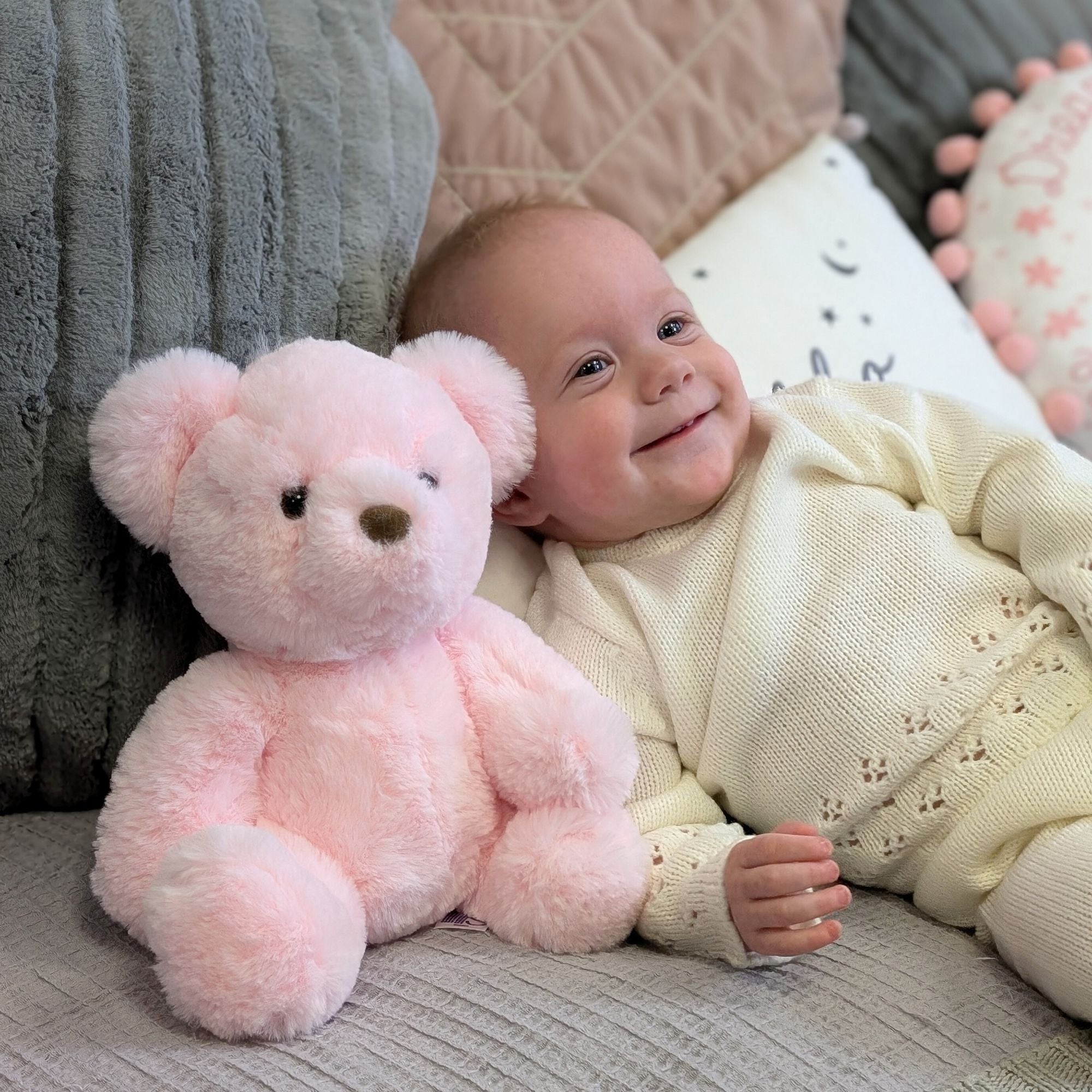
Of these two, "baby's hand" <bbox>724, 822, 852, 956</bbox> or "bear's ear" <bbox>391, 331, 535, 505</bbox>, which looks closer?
"baby's hand" <bbox>724, 822, 852, 956</bbox>

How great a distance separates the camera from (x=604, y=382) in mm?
1060

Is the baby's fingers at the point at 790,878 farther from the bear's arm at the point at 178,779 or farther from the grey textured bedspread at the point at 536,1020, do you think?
the bear's arm at the point at 178,779

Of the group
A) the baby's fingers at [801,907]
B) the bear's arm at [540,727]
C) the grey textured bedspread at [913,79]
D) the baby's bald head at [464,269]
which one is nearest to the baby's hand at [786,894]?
the baby's fingers at [801,907]

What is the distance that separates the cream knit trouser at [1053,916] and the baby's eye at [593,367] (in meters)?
0.50

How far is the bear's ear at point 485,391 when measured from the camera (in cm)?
94

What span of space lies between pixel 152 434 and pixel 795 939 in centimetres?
55

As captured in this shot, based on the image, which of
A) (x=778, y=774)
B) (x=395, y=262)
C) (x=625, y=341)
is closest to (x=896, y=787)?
(x=778, y=774)

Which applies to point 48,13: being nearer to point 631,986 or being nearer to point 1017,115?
point 631,986

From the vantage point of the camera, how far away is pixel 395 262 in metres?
1.12

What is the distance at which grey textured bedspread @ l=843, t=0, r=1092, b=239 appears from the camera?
174 cm

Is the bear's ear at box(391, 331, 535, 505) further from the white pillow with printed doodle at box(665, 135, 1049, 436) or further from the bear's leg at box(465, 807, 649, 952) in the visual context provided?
the white pillow with printed doodle at box(665, 135, 1049, 436)

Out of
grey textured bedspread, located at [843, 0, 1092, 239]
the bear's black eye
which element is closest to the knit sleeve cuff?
the bear's black eye

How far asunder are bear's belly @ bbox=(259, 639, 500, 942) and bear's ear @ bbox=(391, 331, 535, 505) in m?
0.18

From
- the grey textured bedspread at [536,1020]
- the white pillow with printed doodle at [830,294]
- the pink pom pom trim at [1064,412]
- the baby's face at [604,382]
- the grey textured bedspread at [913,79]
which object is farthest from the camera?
the grey textured bedspread at [913,79]
